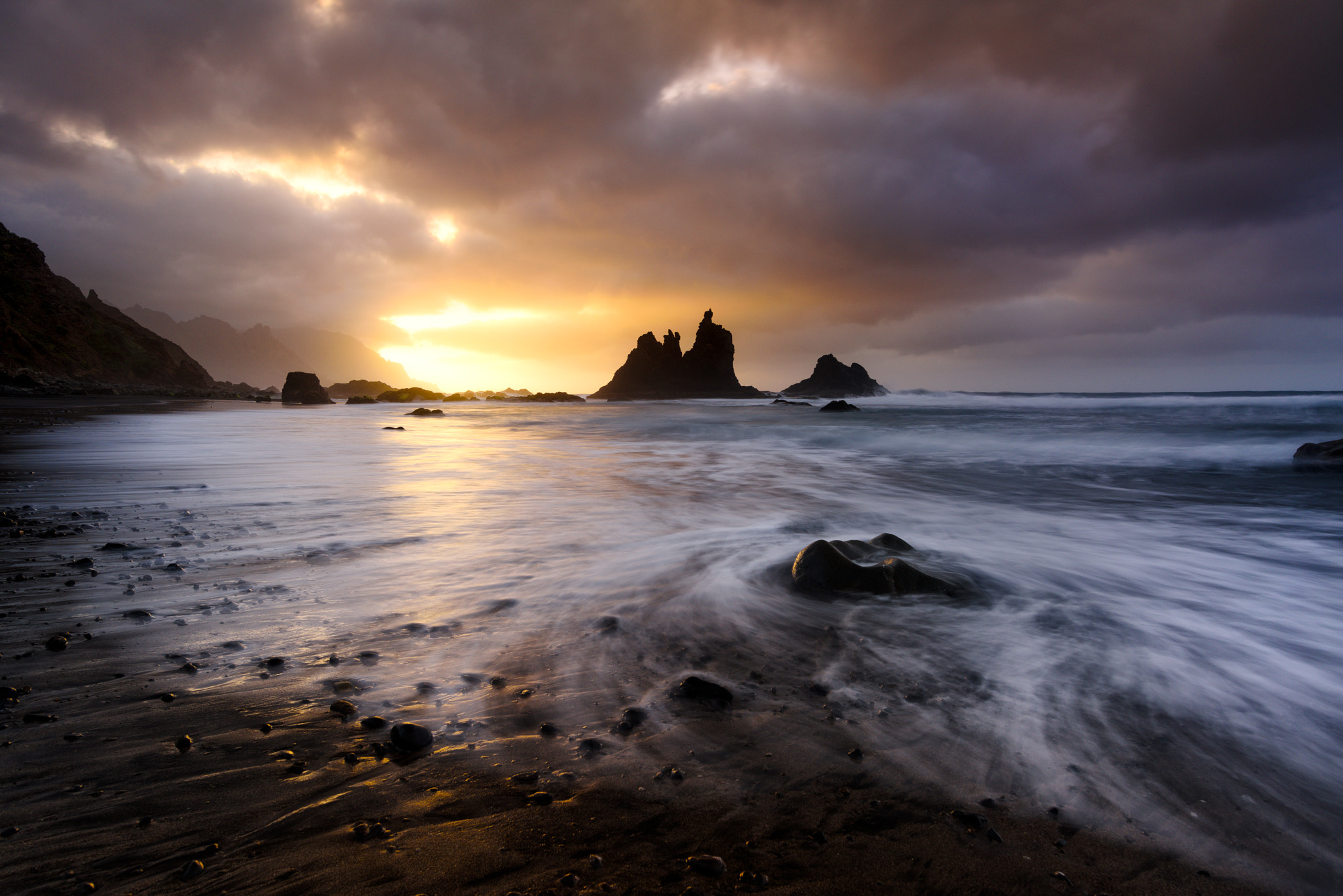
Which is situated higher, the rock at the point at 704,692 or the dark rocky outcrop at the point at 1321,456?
the dark rocky outcrop at the point at 1321,456

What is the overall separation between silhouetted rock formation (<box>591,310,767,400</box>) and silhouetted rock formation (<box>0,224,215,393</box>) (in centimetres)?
7493

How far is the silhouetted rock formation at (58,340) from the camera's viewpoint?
44875 mm

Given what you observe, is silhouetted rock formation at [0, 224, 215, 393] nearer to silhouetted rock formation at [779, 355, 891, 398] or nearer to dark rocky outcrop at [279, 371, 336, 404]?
dark rocky outcrop at [279, 371, 336, 404]

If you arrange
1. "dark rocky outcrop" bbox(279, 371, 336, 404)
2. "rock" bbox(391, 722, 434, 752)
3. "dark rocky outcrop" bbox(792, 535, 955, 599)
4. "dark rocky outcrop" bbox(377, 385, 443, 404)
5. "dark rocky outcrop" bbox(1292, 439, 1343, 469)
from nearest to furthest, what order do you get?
1. "rock" bbox(391, 722, 434, 752)
2. "dark rocky outcrop" bbox(792, 535, 955, 599)
3. "dark rocky outcrop" bbox(1292, 439, 1343, 469)
4. "dark rocky outcrop" bbox(279, 371, 336, 404)
5. "dark rocky outcrop" bbox(377, 385, 443, 404)

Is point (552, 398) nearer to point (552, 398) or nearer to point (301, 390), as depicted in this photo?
point (552, 398)

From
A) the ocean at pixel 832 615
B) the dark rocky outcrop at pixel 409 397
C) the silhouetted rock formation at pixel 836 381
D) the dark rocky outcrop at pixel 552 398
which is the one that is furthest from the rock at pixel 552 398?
the ocean at pixel 832 615

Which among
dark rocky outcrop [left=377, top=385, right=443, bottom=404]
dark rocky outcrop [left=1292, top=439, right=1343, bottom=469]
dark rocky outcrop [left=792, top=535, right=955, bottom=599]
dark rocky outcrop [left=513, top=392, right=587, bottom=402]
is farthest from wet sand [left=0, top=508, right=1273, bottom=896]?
dark rocky outcrop [left=513, top=392, right=587, bottom=402]

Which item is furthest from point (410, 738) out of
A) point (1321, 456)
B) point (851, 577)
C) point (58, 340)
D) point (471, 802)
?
point (58, 340)

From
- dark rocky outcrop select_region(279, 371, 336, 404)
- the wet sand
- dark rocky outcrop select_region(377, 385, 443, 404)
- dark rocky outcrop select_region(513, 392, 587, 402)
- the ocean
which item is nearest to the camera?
the wet sand

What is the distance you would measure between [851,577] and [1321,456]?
52.6 ft

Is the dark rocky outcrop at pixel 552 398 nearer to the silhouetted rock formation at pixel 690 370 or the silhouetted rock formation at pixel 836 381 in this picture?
the silhouetted rock formation at pixel 690 370

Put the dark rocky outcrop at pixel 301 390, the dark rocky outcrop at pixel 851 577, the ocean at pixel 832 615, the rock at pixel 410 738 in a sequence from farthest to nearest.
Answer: the dark rocky outcrop at pixel 301 390 → the dark rocky outcrop at pixel 851 577 → the ocean at pixel 832 615 → the rock at pixel 410 738

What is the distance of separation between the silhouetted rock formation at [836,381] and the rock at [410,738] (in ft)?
364

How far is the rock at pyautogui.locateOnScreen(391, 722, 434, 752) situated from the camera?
2.14 meters
